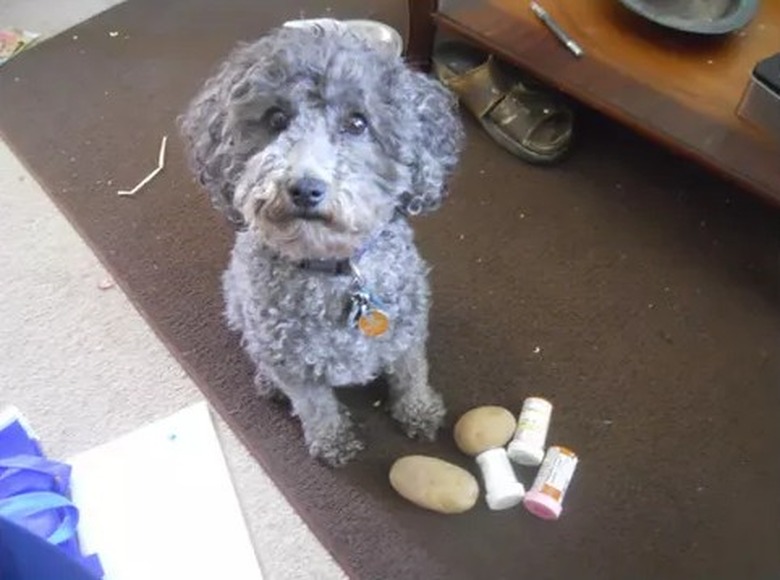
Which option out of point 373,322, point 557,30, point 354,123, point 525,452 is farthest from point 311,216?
point 557,30

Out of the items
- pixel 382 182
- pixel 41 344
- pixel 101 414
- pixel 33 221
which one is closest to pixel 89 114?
pixel 33 221

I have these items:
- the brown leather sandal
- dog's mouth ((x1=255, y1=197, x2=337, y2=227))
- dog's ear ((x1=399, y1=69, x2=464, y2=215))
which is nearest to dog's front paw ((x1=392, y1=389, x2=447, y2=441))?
dog's ear ((x1=399, y1=69, x2=464, y2=215))

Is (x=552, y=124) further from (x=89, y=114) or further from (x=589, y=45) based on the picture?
(x=89, y=114)

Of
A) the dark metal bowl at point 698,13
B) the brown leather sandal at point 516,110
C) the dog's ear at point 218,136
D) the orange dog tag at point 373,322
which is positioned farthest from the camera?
the brown leather sandal at point 516,110

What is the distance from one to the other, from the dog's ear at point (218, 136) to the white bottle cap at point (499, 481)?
19.4 inches

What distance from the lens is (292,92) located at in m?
1.01

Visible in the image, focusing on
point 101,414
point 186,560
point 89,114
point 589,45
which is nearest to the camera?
point 186,560

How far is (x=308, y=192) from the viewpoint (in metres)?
0.96

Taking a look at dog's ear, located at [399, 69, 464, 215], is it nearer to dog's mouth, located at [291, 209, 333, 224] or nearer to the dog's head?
the dog's head

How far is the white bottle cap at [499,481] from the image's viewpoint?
Answer: 1.29 meters

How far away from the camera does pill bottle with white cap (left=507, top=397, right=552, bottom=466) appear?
1.33 meters

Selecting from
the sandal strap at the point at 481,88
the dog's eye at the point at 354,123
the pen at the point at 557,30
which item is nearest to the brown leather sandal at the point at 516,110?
the sandal strap at the point at 481,88

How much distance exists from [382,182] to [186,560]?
64 cm

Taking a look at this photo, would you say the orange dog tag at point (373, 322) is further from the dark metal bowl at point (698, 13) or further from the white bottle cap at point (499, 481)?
the dark metal bowl at point (698, 13)
